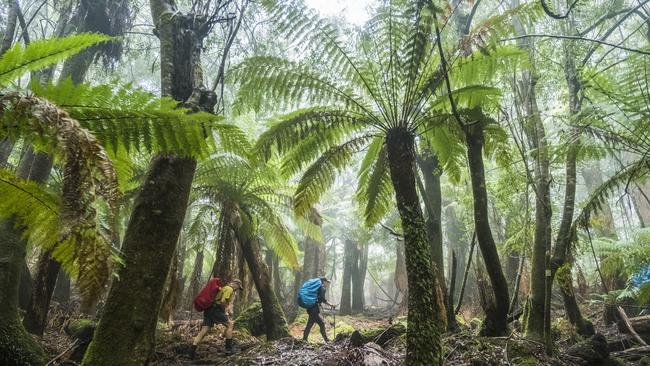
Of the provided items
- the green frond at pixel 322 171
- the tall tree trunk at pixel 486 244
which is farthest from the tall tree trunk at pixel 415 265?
the tall tree trunk at pixel 486 244

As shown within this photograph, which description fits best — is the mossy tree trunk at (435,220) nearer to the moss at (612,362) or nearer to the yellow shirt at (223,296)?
the moss at (612,362)

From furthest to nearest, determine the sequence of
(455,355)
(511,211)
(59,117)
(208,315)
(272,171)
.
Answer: (511,211), (272,171), (208,315), (455,355), (59,117)

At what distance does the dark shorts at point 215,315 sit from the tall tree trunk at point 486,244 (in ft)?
11.1

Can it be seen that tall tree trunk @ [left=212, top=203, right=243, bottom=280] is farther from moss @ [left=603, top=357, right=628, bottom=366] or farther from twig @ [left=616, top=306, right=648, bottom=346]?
twig @ [left=616, top=306, right=648, bottom=346]

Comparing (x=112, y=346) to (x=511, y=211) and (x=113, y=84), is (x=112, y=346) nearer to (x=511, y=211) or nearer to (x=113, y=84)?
(x=113, y=84)

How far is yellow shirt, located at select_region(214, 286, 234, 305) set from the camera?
547 centimetres

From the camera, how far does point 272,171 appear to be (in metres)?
6.15

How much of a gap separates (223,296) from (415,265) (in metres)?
3.28

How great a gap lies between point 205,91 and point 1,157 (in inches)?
157

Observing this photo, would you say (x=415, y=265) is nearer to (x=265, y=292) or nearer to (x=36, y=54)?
(x=36, y=54)

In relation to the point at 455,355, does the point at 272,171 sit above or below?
above

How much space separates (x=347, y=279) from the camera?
49.0 ft

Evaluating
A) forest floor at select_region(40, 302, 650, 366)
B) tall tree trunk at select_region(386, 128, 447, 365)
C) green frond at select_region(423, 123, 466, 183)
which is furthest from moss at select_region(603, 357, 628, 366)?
green frond at select_region(423, 123, 466, 183)

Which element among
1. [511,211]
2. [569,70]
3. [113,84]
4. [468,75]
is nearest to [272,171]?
[468,75]
